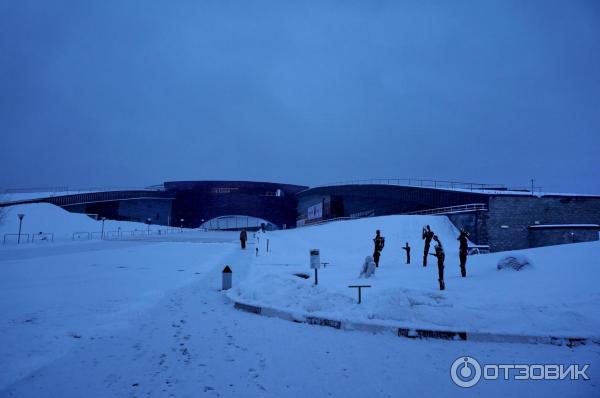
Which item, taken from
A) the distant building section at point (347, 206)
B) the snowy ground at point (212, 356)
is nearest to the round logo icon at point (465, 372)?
the snowy ground at point (212, 356)

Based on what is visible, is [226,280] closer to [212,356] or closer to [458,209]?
[212,356]

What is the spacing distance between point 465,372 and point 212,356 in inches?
144

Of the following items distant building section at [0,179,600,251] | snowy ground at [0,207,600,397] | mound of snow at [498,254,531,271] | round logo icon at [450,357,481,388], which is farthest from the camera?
distant building section at [0,179,600,251]

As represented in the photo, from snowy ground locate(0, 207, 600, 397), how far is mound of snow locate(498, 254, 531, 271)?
6.00m

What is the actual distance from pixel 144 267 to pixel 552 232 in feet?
95.7

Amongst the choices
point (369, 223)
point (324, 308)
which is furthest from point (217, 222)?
point (324, 308)

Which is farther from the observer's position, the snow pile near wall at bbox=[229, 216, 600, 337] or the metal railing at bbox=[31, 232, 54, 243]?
the metal railing at bbox=[31, 232, 54, 243]

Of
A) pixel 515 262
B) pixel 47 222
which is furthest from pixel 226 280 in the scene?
pixel 47 222


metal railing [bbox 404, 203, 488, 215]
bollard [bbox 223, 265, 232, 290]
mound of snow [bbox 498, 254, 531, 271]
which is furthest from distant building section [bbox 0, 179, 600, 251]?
bollard [bbox 223, 265, 232, 290]

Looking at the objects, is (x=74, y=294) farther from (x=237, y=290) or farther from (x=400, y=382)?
(x=400, y=382)

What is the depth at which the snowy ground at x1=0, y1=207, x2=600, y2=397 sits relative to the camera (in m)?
4.09

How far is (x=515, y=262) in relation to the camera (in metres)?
11.1

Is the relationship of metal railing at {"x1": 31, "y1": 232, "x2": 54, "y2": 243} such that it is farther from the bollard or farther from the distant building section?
the bollard

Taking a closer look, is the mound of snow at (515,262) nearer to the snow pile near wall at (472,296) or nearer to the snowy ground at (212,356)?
the snow pile near wall at (472,296)
